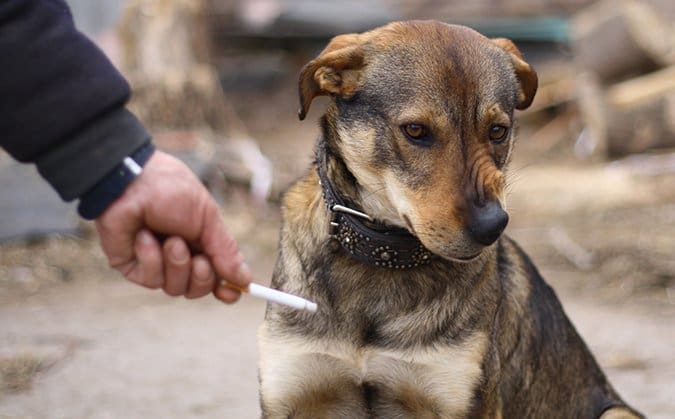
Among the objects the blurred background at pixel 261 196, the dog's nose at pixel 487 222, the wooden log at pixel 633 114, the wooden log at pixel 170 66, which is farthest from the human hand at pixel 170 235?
the wooden log at pixel 633 114

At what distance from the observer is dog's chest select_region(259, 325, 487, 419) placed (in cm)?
309

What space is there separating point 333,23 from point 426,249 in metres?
10.4

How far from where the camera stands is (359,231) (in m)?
3.15

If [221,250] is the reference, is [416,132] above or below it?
above

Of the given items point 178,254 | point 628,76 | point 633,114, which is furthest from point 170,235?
point 628,76

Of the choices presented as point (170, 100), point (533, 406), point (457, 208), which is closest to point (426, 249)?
point (457, 208)

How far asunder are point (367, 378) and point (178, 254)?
70 centimetres

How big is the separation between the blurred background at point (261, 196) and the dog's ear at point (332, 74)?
0.66 metres

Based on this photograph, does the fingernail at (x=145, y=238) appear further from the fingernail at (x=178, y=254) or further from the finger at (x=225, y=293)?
the finger at (x=225, y=293)

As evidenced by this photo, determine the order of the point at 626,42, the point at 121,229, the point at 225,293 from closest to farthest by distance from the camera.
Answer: the point at 121,229 → the point at 225,293 → the point at 626,42

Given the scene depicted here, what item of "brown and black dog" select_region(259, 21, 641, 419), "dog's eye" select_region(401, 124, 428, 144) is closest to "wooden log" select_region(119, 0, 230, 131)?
"brown and black dog" select_region(259, 21, 641, 419)

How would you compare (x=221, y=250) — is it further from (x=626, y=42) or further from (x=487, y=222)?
(x=626, y=42)

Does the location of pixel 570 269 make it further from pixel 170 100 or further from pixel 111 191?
pixel 111 191

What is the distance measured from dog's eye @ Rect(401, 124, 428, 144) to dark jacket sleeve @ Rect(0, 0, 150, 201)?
80cm
